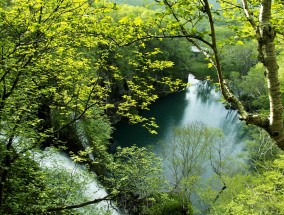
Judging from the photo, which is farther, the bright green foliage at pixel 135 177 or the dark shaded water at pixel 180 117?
the dark shaded water at pixel 180 117

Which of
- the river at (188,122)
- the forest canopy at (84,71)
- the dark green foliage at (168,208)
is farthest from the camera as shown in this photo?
the river at (188,122)

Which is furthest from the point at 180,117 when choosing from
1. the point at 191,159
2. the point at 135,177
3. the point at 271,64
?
the point at 271,64

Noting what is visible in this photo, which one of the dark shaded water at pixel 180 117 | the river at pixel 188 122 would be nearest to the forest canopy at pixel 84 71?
the river at pixel 188 122

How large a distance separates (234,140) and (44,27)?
3525 centimetres

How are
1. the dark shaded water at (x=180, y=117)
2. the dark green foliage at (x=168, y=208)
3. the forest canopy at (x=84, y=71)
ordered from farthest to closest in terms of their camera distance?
1. the dark shaded water at (x=180, y=117)
2. the dark green foliage at (x=168, y=208)
3. the forest canopy at (x=84, y=71)

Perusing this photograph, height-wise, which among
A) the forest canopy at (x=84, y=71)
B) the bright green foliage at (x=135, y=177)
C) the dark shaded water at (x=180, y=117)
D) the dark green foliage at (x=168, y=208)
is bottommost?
the dark shaded water at (x=180, y=117)

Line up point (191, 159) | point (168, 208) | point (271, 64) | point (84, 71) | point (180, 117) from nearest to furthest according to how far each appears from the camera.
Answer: point (271, 64) → point (84, 71) → point (168, 208) → point (191, 159) → point (180, 117)

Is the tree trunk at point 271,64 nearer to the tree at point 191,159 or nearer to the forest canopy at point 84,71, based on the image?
the forest canopy at point 84,71

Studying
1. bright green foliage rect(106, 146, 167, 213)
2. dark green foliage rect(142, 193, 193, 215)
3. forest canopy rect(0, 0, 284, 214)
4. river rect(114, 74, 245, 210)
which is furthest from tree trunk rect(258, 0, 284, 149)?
river rect(114, 74, 245, 210)

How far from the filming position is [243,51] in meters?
64.7

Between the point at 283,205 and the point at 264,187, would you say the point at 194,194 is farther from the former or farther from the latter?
the point at 283,205

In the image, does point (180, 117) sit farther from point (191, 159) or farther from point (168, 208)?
point (168, 208)

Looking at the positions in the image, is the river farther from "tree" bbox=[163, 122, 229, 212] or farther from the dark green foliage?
the dark green foliage

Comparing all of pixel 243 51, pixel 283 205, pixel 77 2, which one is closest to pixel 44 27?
pixel 77 2
